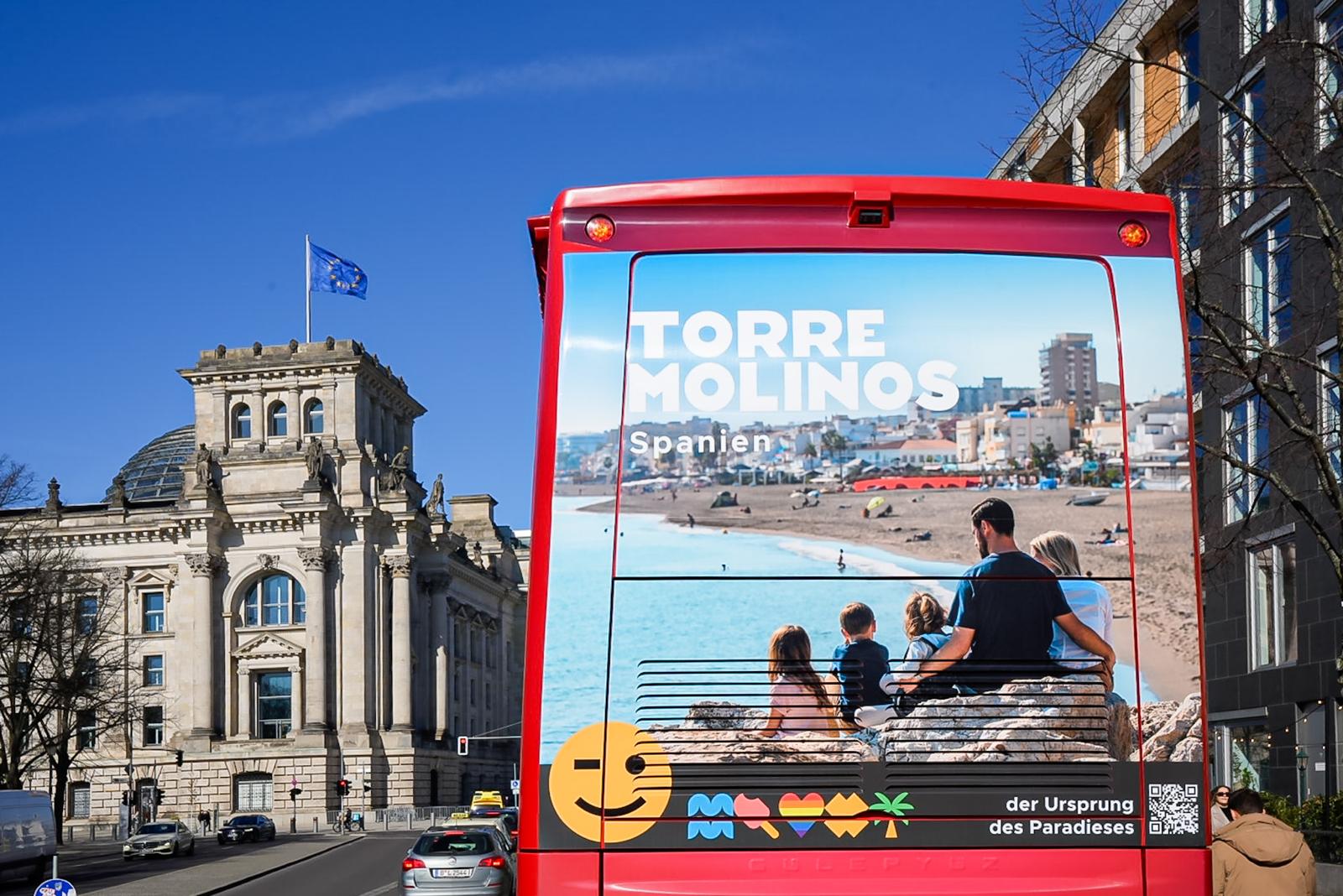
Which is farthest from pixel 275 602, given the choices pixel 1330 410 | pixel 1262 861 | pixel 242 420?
pixel 1262 861

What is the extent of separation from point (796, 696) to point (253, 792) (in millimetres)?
88757

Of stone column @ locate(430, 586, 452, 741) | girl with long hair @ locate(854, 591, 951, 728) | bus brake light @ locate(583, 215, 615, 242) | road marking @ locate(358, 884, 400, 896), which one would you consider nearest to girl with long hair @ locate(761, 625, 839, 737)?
girl with long hair @ locate(854, 591, 951, 728)

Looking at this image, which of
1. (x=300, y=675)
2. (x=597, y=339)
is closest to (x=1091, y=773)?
(x=597, y=339)

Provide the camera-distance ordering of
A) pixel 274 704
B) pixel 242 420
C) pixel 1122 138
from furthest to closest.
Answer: pixel 242 420 → pixel 274 704 → pixel 1122 138

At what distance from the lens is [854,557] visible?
7488mm

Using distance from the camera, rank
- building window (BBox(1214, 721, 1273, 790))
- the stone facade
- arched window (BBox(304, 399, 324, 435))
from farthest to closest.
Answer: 1. arched window (BBox(304, 399, 324, 435))
2. the stone facade
3. building window (BBox(1214, 721, 1273, 790))

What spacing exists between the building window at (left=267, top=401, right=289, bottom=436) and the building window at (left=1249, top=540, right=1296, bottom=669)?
71788 mm

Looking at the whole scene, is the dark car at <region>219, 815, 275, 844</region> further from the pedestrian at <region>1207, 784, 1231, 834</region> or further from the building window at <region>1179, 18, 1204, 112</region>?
the pedestrian at <region>1207, 784, 1231, 834</region>

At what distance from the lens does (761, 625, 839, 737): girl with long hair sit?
7.22 metres

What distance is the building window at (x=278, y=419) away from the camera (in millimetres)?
98625

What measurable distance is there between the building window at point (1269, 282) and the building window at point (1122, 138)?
7159mm

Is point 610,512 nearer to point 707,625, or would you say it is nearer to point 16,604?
point 707,625

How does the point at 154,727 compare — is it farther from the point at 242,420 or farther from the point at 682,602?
the point at 682,602

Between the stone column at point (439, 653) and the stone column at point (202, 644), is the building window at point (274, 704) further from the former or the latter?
the stone column at point (439, 653)
